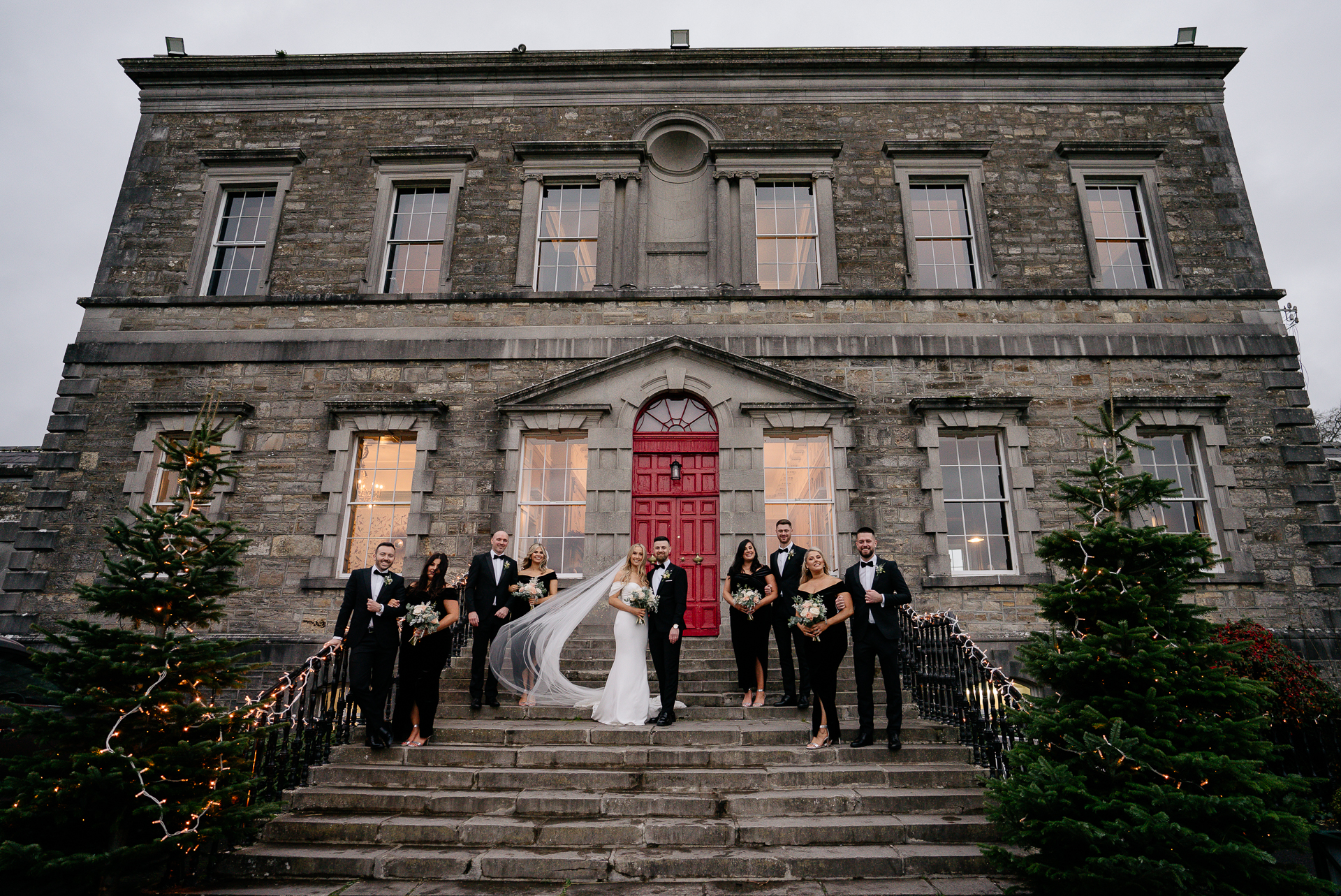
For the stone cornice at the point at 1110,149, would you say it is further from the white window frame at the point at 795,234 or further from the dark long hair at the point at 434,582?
the dark long hair at the point at 434,582

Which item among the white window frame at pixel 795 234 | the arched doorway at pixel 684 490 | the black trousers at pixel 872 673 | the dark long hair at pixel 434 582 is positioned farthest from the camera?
the white window frame at pixel 795 234

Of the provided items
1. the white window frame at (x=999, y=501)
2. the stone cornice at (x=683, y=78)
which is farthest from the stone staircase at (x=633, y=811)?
the stone cornice at (x=683, y=78)

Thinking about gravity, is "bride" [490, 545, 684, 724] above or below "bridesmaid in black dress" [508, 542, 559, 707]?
below

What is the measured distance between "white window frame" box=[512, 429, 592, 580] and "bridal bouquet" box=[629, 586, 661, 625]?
10.4 feet

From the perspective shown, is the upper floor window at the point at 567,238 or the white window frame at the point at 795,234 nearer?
the white window frame at the point at 795,234

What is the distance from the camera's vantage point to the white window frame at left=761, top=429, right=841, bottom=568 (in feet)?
33.3

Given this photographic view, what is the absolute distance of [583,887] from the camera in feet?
14.6

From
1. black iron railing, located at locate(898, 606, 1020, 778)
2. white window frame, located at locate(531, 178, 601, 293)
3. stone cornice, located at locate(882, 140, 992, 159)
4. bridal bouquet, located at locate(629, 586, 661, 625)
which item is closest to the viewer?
black iron railing, located at locate(898, 606, 1020, 778)

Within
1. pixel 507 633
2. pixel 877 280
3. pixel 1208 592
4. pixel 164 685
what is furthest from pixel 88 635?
pixel 1208 592

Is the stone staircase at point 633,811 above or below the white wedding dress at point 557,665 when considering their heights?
below

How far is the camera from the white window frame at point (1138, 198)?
11414mm

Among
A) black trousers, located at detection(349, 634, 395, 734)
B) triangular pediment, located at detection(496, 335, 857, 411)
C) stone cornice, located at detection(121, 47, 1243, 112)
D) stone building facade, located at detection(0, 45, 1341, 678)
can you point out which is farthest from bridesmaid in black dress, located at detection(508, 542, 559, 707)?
stone cornice, located at detection(121, 47, 1243, 112)

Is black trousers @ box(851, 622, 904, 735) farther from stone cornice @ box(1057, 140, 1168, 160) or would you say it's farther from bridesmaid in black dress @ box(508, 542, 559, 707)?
stone cornice @ box(1057, 140, 1168, 160)

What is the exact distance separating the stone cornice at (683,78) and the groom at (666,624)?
919cm
